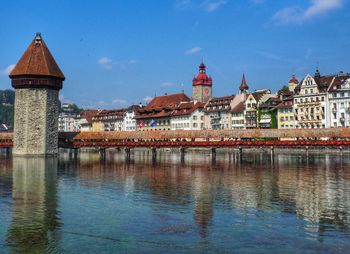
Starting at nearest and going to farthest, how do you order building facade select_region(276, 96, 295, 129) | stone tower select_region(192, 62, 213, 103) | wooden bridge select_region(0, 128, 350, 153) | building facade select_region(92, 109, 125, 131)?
wooden bridge select_region(0, 128, 350, 153) → building facade select_region(276, 96, 295, 129) → stone tower select_region(192, 62, 213, 103) → building facade select_region(92, 109, 125, 131)

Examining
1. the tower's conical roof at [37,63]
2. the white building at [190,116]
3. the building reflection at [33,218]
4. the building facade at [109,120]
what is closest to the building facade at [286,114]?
the white building at [190,116]

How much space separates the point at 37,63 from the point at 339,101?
4132 centimetres

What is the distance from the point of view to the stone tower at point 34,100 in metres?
50.2

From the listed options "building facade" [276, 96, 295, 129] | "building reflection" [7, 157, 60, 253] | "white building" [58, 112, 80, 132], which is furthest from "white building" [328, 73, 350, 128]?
"white building" [58, 112, 80, 132]

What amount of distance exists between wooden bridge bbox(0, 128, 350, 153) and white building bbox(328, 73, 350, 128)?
33.0ft

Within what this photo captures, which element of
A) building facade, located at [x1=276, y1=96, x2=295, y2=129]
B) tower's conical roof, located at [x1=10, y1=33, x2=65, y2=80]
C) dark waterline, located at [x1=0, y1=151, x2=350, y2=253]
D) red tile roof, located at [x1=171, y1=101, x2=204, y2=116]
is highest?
tower's conical roof, located at [x1=10, y1=33, x2=65, y2=80]

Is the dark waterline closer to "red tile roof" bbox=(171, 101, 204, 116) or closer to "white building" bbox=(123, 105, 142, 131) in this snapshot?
"red tile roof" bbox=(171, 101, 204, 116)

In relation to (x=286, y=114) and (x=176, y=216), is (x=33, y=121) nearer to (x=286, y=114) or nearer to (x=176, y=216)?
(x=176, y=216)

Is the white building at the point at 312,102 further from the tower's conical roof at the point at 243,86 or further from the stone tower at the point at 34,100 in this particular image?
the stone tower at the point at 34,100

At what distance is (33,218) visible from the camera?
621 inches

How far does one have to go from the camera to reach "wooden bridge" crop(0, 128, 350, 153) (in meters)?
49.5

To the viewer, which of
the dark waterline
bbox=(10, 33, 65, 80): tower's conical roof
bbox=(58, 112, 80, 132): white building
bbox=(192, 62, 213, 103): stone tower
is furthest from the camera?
bbox=(58, 112, 80, 132): white building

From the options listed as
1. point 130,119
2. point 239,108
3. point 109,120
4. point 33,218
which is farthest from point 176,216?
point 109,120

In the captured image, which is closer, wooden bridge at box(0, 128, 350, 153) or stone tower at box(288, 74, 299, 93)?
wooden bridge at box(0, 128, 350, 153)
